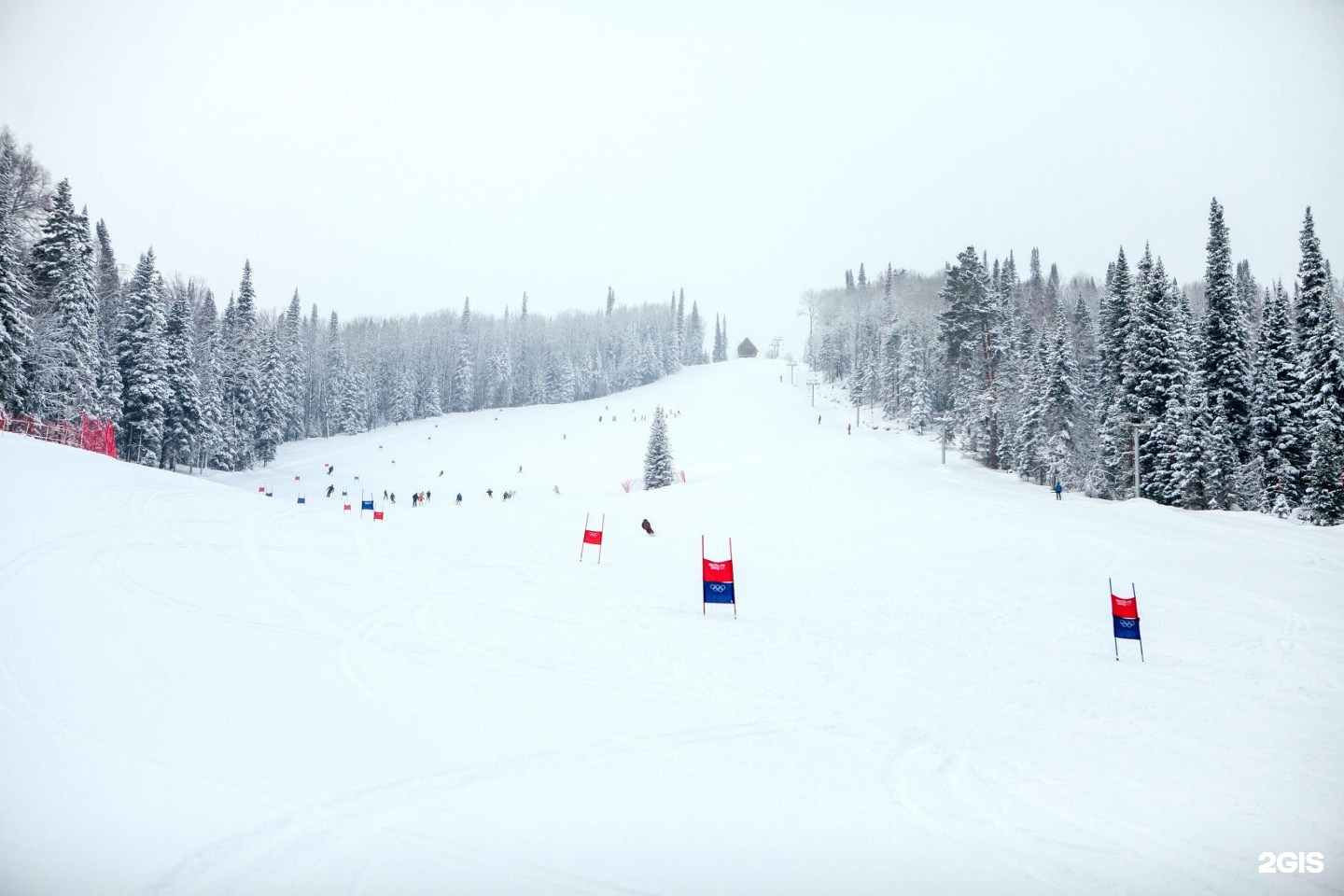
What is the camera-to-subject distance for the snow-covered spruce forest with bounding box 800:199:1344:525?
30859mm

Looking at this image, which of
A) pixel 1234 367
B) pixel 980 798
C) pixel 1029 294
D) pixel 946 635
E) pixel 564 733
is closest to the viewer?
pixel 980 798

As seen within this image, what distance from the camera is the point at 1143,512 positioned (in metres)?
28.6

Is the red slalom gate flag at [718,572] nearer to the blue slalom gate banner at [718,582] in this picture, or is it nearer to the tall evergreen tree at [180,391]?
the blue slalom gate banner at [718,582]

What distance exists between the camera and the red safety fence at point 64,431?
3070 cm

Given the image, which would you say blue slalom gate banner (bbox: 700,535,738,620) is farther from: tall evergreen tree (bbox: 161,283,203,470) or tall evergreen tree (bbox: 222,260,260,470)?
tall evergreen tree (bbox: 222,260,260,470)

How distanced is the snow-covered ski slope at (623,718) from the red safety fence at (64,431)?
15.1 meters

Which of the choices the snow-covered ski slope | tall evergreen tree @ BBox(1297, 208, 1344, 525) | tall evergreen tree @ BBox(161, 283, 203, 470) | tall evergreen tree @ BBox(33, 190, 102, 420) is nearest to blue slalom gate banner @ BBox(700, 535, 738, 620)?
the snow-covered ski slope

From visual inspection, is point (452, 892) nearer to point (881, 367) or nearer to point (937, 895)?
point (937, 895)

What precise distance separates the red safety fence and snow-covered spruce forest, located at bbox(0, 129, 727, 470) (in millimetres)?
991

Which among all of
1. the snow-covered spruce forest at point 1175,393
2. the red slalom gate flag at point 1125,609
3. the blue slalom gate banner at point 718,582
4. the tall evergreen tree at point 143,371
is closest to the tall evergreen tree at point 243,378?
the tall evergreen tree at point 143,371

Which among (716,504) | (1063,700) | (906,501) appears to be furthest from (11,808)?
(906,501)

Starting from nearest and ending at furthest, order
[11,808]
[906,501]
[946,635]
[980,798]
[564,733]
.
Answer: [11,808] < [980,798] < [564,733] < [946,635] < [906,501]

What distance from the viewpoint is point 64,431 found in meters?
32.8

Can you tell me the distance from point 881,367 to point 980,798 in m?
81.8
